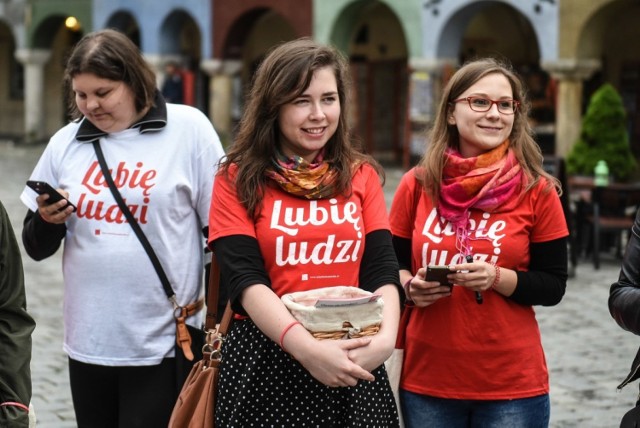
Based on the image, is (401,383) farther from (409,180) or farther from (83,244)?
(83,244)

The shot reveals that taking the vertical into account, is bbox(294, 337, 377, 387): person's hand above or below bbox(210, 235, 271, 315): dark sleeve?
below

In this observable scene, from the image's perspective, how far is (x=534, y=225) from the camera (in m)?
3.62

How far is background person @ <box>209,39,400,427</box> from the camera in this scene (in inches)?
123

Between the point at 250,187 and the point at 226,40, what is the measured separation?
76.6ft

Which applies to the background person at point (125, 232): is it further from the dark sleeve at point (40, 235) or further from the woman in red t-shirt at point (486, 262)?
the woman in red t-shirt at point (486, 262)

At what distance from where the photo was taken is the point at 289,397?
10.3ft

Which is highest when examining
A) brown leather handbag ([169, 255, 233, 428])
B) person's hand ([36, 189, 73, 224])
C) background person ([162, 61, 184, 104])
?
background person ([162, 61, 184, 104])

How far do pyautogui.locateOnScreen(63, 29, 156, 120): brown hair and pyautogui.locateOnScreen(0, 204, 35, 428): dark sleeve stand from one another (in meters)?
0.80

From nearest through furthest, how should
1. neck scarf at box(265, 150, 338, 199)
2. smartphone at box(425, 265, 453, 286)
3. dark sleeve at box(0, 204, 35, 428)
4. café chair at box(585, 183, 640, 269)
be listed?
dark sleeve at box(0, 204, 35, 428)
neck scarf at box(265, 150, 338, 199)
smartphone at box(425, 265, 453, 286)
café chair at box(585, 183, 640, 269)

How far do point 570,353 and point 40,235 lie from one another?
527cm

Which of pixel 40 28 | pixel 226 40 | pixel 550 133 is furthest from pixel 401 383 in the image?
pixel 40 28

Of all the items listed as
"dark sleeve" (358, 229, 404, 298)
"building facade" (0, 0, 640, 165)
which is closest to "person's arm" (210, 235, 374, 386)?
"dark sleeve" (358, 229, 404, 298)

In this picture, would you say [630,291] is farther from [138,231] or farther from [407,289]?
[138,231]

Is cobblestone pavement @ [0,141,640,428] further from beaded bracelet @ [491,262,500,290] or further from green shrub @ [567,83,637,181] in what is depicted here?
beaded bracelet @ [491,262,500,290]
